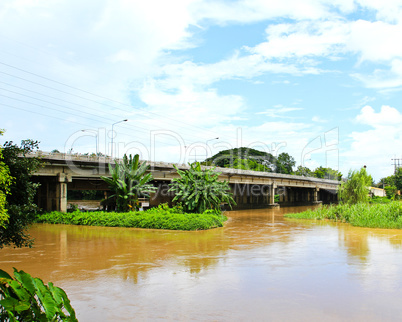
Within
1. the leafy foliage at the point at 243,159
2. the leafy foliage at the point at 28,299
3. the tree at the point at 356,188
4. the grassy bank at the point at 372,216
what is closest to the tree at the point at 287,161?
the leafy foliage at the point at 243,159

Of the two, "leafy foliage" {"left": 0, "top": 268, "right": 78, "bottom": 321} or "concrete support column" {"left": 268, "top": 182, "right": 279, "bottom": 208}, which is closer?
"leafy foliage" {"left": 0, "top": 268, "right": 78, "bottom": 321}

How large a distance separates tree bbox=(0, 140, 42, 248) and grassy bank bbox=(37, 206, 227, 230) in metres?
13.5

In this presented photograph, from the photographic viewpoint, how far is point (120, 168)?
28.8 meters

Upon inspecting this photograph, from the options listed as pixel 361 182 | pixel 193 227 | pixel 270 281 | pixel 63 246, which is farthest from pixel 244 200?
pixel 270 281

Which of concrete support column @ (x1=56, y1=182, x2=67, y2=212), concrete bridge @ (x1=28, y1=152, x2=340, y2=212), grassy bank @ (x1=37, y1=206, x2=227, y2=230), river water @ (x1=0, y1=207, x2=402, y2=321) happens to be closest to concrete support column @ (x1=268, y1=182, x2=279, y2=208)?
concrete bridge @ (x1=28, y1=152, x2=340, y2=212)

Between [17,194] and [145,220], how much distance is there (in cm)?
1423

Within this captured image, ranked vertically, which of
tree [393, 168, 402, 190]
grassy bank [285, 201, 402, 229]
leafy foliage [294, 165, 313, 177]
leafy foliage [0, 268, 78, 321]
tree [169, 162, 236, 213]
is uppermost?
leafy foliage [294, 165, 313, 177]

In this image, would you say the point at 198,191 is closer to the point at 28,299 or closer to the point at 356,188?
the point at 356,188

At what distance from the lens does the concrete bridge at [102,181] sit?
1219 inches

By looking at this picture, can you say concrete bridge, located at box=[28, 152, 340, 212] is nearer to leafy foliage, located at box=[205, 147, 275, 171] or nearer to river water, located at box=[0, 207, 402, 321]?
river water, located at box=[0, 207, 402, 321]

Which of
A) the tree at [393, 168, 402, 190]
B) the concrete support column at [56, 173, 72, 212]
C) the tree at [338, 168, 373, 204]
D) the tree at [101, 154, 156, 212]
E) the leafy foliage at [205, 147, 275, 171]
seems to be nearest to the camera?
the tree at [101, 154, 156, 212]

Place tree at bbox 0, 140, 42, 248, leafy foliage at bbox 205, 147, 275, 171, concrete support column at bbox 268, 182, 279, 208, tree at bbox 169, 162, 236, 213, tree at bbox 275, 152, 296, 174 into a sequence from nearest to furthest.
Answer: tree at bbox 0, 140, 42, 248
tree at bbox 169, 162, 236, 213
concrete support column at bbox 268, 182, 279, 208
leafy foliage at bbox 205, 147, 275, 171
tree at bbox 275, 152, 296, 174

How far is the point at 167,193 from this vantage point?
39.2 metres

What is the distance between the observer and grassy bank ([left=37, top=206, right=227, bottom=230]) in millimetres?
23328
